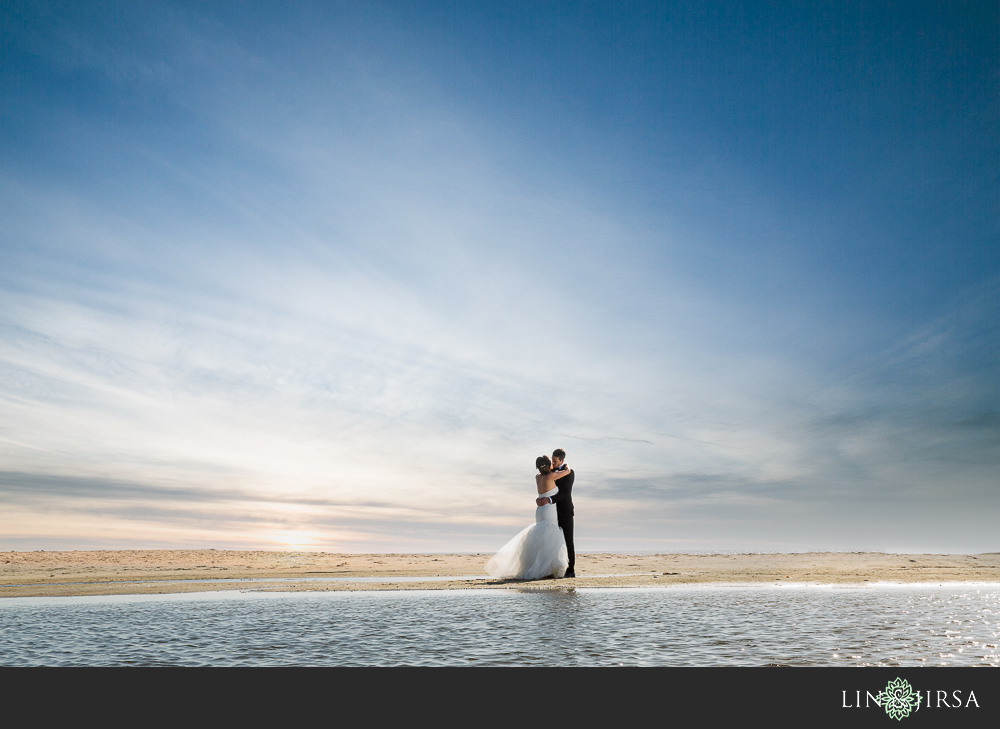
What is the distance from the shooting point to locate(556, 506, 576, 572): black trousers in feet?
63.4

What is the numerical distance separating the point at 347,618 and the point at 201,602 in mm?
5565

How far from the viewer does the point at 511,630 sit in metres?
8.94

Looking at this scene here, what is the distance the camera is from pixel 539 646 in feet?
25.0

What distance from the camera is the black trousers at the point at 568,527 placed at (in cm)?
1931

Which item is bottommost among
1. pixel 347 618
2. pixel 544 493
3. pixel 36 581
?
pixel 36 581

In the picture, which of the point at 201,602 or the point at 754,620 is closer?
the point at 754,620
